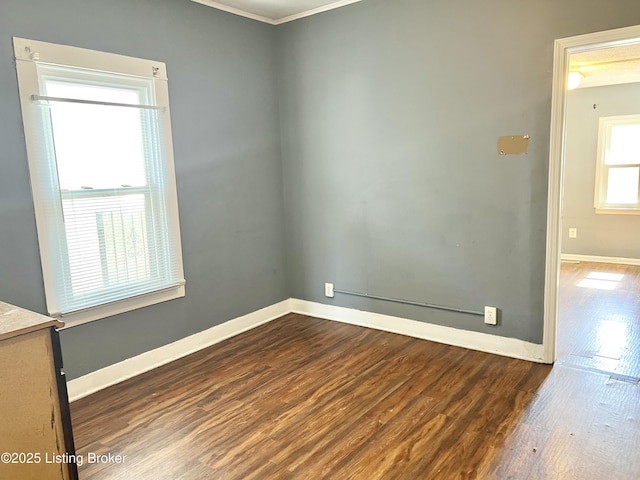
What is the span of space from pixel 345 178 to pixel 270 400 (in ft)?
6.31

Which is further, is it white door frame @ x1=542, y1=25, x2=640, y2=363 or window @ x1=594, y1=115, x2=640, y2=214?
window @ x1=594, y1=115, x2=640, y2=214

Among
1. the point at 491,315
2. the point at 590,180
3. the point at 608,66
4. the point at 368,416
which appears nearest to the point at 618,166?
the point at 590,180

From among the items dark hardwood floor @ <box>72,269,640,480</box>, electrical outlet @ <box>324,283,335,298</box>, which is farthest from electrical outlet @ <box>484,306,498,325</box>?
electrical outlet @ <box>324,283,335,298</box>

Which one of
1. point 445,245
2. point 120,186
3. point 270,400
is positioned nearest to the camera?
point 270,400

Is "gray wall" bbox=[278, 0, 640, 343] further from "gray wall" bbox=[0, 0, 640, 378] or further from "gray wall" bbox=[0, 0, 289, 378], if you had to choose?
"gray wall" bbox=[0, 0, 289, 378]

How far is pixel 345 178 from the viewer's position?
12.5ft

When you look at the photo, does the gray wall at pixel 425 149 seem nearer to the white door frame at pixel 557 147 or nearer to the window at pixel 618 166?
the white door frame at pixel 557 147

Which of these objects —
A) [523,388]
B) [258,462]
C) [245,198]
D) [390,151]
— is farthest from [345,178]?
[258,462]

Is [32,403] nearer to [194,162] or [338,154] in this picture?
[194,162]

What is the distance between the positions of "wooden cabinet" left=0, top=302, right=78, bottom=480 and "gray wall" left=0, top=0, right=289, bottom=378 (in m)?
1.07

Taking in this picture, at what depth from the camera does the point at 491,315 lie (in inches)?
126

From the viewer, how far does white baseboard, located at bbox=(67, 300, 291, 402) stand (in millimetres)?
2820

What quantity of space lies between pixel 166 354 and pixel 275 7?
282cm

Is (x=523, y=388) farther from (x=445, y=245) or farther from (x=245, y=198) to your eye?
(x=245, y=198)
